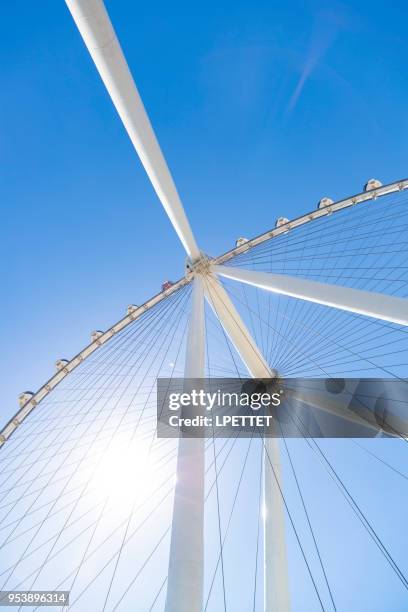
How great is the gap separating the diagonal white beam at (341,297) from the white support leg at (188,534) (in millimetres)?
2937

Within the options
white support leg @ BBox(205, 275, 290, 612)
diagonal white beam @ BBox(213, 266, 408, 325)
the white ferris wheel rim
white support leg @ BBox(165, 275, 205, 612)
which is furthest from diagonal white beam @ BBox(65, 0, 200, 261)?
the white ferris wheel rim

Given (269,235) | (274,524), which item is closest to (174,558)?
(274,524)

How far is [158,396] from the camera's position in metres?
8.77

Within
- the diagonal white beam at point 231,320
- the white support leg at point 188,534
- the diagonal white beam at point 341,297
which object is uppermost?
the diagonal white beam at point 231,320

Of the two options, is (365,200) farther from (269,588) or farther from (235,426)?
(269,588)

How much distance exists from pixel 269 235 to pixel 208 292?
163 inches

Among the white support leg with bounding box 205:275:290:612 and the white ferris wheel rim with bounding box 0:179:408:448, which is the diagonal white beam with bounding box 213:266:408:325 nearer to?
the white support leg with bounding box 205:275:290:612

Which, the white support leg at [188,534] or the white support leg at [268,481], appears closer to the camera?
the white support leg at [188,534]

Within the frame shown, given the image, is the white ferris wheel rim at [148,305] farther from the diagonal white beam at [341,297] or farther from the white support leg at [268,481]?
the diagonal white beam at [341,297]

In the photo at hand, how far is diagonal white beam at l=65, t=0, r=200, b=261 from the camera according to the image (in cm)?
355

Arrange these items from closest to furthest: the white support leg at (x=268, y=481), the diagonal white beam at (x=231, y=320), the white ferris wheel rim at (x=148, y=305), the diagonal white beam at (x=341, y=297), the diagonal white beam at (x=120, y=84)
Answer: the diagonal white beam at (x=120, y=84)
the diagonal white beam at (x=341, y=297)
the white support leg at (x=268, y=481)
the diagonal white beam at (x=231, y=320)
the white ferris wheel rim at (x=148, y=305)

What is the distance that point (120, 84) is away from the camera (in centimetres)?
421

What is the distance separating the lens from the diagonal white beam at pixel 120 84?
3.55 meters

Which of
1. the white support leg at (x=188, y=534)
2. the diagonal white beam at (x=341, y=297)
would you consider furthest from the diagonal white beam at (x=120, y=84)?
the white support leg at (x=188, y=534)
